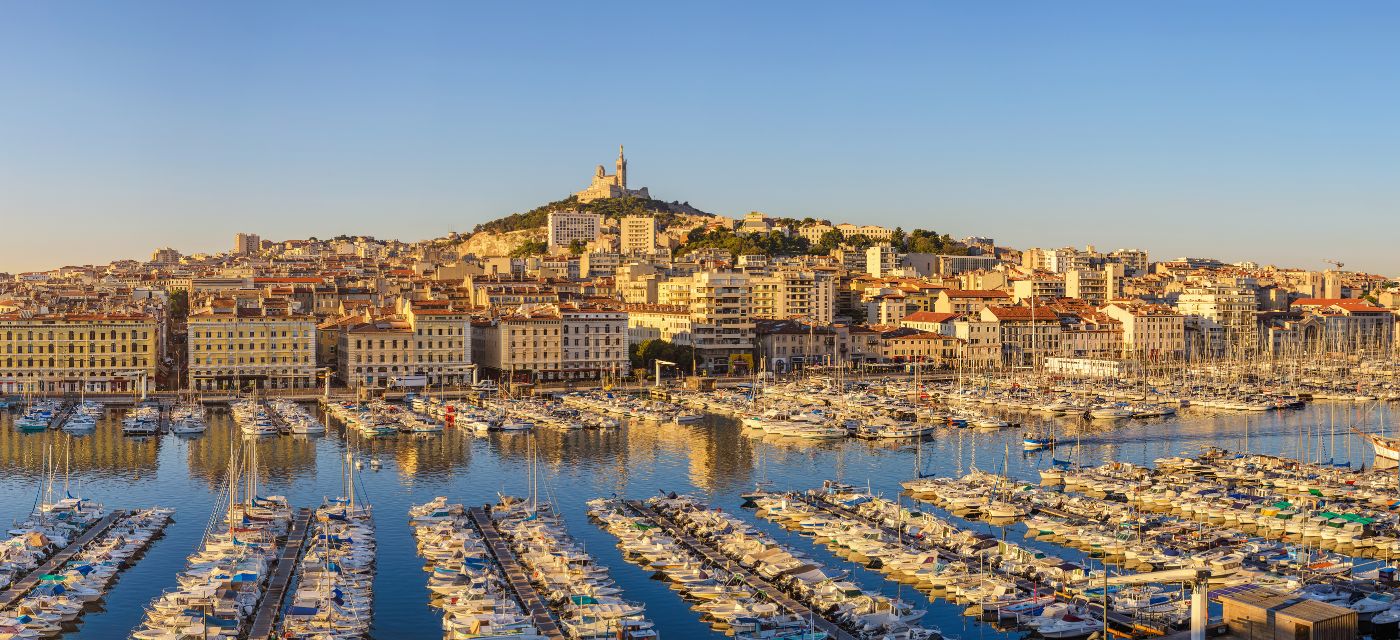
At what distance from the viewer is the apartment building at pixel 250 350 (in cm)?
4947

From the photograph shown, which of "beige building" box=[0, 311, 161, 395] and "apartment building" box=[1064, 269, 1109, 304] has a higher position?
"apartment building" box=[1064, 269, 1109, 304]

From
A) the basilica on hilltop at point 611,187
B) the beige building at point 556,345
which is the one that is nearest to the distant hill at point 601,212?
the basilica on hilltop at point 611,187

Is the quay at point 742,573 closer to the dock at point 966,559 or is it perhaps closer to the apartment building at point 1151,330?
the dock at point 966,559

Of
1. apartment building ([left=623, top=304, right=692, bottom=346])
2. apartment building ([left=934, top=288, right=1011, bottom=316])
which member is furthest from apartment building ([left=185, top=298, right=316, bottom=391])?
apartment building ([left=934, top=288, right=1011, bottom=316])

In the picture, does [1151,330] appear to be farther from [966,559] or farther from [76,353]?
[966,559]

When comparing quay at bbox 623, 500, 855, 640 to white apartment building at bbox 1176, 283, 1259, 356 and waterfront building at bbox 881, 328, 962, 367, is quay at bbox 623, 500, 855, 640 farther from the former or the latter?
white apartment building at bbox 1176, 283, 1259, 356

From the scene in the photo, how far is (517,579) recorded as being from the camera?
20000 mm

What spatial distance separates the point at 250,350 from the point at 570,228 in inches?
2601

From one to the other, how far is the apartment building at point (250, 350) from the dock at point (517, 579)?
90.3ft

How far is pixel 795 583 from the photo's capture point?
64.3 ft

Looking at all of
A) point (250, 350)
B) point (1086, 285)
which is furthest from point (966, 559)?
point (1086, 285)

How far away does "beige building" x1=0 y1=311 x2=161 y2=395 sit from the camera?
156 feet

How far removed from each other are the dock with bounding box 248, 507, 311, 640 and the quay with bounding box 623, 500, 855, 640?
6.27 metres

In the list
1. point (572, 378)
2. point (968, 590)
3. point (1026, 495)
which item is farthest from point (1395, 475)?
point (572, 378)
